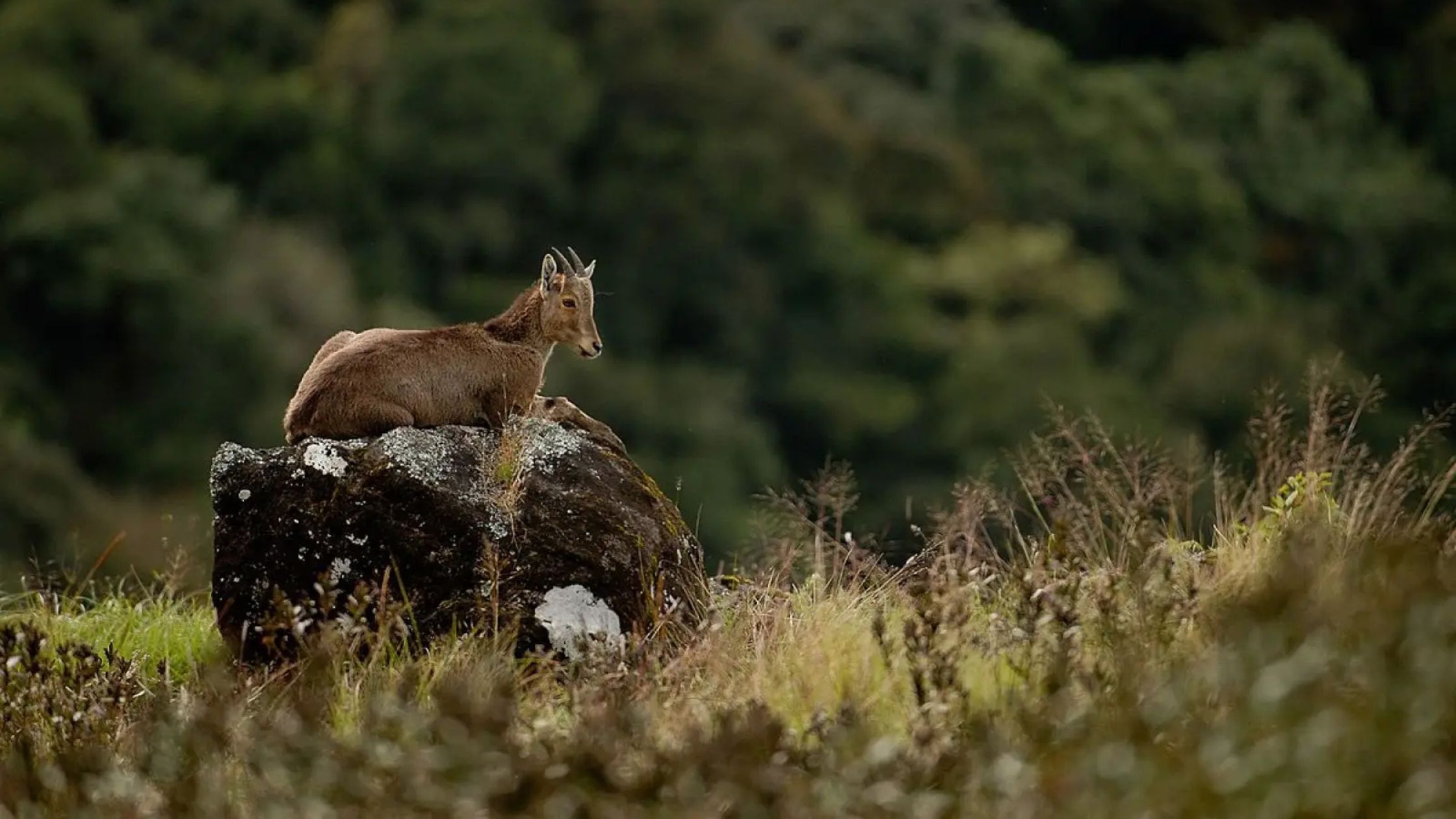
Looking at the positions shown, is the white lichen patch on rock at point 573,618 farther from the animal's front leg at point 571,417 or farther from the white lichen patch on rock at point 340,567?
the animal's front leg at point 571,417

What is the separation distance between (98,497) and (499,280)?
16.7 m

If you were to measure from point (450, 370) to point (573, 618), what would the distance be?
178cm

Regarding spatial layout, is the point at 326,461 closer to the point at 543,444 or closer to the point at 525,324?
the point at 543,444

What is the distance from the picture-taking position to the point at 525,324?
1091 cm

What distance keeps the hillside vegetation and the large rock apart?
22 centimetres

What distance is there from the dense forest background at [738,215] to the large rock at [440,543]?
95.8 feet

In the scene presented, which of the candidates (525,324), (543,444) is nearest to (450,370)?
(525,324)

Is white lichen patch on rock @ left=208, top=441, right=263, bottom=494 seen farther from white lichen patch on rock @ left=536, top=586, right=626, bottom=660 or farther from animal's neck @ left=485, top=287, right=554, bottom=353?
animal's neck @ left=485, top=287, right=554, bottom=353

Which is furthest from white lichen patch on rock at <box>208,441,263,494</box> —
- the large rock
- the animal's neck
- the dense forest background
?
the dense forest background

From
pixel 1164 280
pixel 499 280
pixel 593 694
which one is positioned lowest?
pixel 593 694

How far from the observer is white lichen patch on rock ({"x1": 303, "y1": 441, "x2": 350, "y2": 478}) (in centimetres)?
888

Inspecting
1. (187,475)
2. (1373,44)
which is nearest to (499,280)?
(187,475)

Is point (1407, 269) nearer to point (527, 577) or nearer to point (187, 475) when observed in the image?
point (187, 475)

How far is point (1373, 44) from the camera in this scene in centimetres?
6719
